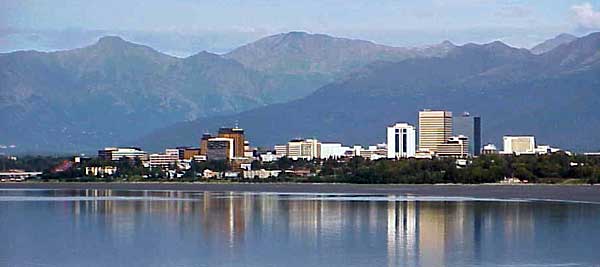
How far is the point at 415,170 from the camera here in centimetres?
9694

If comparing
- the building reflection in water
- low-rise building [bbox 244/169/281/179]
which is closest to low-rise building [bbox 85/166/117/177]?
low-rise building [bbox 244/169/281/179]

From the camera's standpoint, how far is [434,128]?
599 ft

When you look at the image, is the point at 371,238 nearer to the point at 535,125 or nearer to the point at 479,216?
the point at 479,216

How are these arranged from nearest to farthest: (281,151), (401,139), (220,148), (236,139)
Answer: (220,148) < (236,139) < (401,139) < (281,151)

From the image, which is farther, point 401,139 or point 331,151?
point 401,139

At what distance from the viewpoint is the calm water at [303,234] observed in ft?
99.3

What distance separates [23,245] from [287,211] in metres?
17.6

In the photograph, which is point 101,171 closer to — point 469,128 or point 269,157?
point 269,157

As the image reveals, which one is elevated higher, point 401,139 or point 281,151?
point 401,139

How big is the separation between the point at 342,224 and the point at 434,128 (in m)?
141

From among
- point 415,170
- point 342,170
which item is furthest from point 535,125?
point 415,170

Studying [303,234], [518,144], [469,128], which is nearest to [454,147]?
[518,144]

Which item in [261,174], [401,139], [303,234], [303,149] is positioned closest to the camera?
[303,234]

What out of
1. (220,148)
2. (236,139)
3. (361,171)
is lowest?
(361,171)
